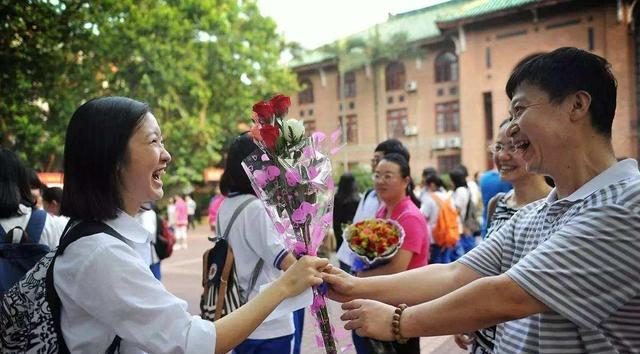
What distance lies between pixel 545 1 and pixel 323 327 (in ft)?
74.4

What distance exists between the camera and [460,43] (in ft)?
80.5

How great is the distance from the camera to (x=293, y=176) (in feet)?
6.35

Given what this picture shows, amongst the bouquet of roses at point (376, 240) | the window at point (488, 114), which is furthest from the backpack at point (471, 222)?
the window at point (488, 114)

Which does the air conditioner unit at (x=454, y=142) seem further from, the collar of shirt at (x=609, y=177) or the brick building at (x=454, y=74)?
the collar of shirt at (x=609, y=177)

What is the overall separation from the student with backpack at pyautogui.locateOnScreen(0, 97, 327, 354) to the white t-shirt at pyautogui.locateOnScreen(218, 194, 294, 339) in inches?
44.4

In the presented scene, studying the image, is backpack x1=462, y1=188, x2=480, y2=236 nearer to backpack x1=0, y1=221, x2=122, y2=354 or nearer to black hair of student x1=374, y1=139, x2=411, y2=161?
black hair of student x1=374, y1=139, x2=411, y2=161

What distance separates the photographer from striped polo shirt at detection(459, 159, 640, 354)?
1.34 meters

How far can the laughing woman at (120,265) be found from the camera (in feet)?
4.98

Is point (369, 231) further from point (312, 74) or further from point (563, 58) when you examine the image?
point (312, 74)

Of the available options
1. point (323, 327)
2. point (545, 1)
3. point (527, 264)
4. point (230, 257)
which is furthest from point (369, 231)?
point (545, 1)

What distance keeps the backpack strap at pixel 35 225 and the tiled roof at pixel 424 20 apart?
849 inches

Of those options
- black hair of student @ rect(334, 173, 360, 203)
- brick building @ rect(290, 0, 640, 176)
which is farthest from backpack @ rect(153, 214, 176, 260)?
brick building @ rect(290, 0, 640, 176)

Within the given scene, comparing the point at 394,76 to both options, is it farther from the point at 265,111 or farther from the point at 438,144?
the point at 265,111

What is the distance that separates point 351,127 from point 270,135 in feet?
92.2
